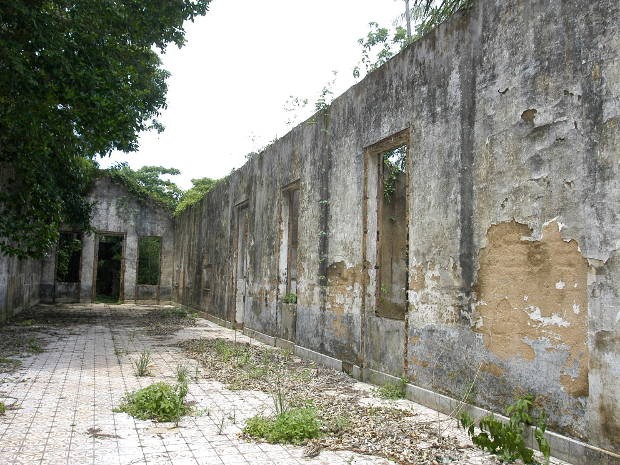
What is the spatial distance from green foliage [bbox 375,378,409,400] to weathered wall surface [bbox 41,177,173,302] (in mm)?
16832

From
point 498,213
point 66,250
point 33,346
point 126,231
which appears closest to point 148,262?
point 126,231

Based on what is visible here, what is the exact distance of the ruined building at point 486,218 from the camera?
12.2 ft

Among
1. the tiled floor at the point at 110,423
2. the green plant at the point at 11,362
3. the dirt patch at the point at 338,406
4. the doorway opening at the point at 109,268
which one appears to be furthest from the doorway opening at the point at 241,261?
the doorway opening at the point at 109,268

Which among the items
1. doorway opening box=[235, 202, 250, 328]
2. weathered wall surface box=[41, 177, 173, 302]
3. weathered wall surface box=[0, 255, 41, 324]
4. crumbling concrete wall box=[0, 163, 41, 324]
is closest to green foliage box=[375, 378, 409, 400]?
doorway opening box=[235, 202, 250, 328]

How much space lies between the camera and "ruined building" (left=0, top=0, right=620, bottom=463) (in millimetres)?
3729

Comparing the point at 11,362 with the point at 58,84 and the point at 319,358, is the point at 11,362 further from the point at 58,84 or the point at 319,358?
the point at 319,358

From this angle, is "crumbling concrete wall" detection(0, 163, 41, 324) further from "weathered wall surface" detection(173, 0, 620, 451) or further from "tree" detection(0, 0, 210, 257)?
"weathered wall surface" detection(173, 0, 620, 451)

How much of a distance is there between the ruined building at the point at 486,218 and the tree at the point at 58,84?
3191mm

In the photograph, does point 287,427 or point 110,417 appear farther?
point 110,417

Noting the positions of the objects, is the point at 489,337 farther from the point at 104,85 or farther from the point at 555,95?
the point at 104,85

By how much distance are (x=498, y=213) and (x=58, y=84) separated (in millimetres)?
6481

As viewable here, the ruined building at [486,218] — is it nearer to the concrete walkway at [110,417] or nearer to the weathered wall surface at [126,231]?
the concrete walkway at [110,417]

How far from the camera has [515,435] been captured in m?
3.81

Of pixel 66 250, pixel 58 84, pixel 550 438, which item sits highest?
pixel 58 84
